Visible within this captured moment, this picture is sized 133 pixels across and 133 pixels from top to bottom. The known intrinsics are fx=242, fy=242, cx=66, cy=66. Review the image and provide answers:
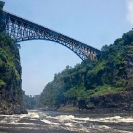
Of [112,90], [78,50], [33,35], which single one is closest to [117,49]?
[78,50]

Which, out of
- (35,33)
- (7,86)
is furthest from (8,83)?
(35,33)

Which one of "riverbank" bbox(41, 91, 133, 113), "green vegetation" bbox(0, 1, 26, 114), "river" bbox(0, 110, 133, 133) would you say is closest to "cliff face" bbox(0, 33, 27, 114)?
"green vegetation" bbox(0, 1, 26, 114)

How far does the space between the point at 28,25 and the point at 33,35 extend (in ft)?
10.7

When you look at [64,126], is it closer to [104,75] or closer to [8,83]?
[8,83]

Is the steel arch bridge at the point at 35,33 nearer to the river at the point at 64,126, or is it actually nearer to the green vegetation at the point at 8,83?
the green vegetation at the point at 8,83

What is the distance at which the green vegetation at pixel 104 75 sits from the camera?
80438 mm

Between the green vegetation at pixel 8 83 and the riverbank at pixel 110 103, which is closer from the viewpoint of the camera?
the green vegetation at pixel 8 83

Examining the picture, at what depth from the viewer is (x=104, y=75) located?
9056 centimetres

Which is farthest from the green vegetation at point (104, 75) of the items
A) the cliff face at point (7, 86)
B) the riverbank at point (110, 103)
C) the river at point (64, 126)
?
the river at point (64, 126)

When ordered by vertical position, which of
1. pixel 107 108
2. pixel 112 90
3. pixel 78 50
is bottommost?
pixel 107 108

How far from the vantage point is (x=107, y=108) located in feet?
244

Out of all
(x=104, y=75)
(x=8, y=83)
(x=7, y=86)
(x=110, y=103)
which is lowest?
(x=110, y=103)

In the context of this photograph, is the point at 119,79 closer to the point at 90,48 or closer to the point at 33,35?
the point at 90,48

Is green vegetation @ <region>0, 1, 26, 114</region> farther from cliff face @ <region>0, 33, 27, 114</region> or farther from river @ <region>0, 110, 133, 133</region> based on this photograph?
river @ <region>0, 110, 133, 133</region>
